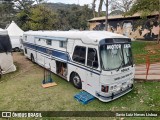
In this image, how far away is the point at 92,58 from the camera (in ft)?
24.1

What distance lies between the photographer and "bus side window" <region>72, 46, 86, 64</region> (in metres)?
7.96

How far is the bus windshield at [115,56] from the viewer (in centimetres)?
693

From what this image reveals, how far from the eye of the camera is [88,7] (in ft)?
167

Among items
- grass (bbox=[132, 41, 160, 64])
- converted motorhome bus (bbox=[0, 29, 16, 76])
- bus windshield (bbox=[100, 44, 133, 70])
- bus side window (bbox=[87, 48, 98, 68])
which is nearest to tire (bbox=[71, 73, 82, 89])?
bus side window (bbox=[87, 48, 98, 68])

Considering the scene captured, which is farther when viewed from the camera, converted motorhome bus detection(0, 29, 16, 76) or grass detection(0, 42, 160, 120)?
converted motorhome bus detection(0, 29, 16, 76)

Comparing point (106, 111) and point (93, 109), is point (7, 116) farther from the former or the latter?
point (106, 111)

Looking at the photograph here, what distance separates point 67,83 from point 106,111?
3.71 m

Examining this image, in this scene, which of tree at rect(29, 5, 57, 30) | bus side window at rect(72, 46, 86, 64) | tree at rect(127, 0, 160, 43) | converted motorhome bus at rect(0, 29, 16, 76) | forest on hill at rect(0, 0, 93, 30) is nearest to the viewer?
bus side window at rect(72, 46, 86, 64)

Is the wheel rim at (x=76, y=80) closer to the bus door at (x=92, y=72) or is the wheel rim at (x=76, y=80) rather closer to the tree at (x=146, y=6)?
the bus door at (x=92, y=72)

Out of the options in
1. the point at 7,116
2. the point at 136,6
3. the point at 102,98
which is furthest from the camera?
the point at 136,6

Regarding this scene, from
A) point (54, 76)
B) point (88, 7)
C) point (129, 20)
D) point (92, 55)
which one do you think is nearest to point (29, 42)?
point (54, 76)

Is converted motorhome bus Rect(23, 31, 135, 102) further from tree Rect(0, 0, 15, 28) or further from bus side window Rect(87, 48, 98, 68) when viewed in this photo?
tree Rect(0, 0, 15, 28)

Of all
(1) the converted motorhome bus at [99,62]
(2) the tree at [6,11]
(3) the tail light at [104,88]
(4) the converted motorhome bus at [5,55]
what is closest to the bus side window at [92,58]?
(1) the converted motorhome bus at [99,62]

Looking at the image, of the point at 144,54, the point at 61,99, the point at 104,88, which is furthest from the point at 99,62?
the point at 144,54
